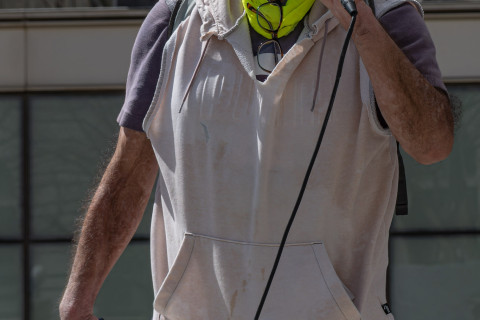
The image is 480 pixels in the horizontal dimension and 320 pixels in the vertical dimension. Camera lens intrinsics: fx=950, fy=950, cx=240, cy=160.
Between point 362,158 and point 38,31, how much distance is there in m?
4.34

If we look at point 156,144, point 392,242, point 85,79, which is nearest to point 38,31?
point 85,79

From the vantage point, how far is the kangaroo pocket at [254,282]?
2.18 metres

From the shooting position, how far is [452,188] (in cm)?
615

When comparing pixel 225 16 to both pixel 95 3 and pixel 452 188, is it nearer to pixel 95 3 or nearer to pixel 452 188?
pixel 95 3

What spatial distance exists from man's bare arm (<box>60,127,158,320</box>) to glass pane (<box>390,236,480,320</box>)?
3.94 metres

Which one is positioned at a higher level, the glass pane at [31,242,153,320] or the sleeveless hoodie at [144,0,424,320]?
the sleeveless hoodie at [144,0,424,320]

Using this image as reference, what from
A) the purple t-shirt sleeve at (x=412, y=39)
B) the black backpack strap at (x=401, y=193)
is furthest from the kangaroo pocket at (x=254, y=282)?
the purple t-shirt sleeve at (x=412, y=39)

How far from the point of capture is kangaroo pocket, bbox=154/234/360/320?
2.18 metres

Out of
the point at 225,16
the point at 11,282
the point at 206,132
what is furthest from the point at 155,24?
the point at 11,282

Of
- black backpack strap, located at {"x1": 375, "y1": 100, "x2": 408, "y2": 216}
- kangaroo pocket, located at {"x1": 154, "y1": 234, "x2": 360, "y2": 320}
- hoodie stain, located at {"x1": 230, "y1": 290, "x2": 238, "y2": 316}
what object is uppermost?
black backpack strap, located at {"x1": 375, "y1": 100, "x2": 408, "y2": 216}

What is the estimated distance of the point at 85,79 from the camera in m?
6.14

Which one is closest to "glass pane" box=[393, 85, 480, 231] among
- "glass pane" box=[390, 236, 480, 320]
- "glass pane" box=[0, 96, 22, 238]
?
"glass pane" box=[390, 236, 480, 320]

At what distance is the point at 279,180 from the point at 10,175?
4.55 m

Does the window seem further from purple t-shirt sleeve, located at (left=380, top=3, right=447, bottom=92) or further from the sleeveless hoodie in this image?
purple t-shirt sleeve, located at (left=380, top=3, right=447, bottom=92)
